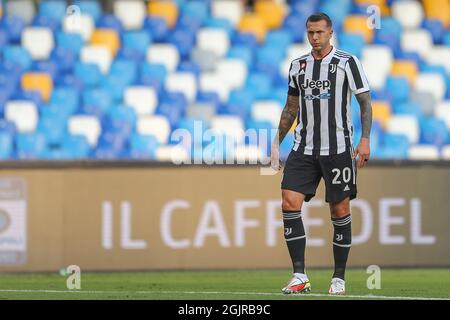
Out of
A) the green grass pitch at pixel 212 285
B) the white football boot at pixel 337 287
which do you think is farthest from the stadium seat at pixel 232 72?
the white football boot at pixel 337 287

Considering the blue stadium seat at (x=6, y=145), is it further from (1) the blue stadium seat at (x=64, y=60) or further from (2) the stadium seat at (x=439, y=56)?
(2) the stadium seat at (x=439, y=56)

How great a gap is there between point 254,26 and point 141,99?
98.4 inches

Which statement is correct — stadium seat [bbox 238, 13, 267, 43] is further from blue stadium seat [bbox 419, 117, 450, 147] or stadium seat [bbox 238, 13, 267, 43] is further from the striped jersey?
the striped jersey

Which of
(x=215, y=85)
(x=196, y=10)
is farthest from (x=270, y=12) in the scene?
(x=215, y=85)

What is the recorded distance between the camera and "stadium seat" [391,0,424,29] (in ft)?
55.6

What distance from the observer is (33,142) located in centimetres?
1332

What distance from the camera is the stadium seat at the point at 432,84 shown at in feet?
52.3

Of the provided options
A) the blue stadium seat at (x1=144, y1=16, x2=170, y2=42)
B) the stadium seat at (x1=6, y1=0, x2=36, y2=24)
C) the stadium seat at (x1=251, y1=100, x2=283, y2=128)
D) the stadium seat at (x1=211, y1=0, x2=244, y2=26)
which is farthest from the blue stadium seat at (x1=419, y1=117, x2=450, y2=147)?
the stadium seat at (x1=6, y1=0, x2=36, y2=24)

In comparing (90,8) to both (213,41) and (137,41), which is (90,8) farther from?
(213,41)

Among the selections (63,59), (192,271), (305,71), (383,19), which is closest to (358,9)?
(383,19)

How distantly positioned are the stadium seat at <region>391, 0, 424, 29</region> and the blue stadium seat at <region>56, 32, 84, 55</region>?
15.1 ft

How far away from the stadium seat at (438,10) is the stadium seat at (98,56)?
4885 mm

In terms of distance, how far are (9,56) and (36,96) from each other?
823mm

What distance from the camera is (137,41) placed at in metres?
15.5
